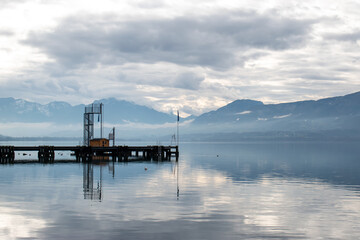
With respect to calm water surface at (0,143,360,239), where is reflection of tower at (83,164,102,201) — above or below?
above

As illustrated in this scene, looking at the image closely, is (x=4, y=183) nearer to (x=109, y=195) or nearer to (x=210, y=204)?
(x=109, y=195)

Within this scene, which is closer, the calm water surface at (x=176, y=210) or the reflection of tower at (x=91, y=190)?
the calm water surface at (x=176, y=210)

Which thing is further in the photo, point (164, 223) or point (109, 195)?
point (109, 195)

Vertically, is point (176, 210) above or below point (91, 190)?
below

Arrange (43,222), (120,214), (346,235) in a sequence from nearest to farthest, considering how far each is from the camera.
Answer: (346,235) → (43,222) → (120,214)

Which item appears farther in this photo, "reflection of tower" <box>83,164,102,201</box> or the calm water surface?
"reflection of tower" <box>83,164,102,201</box>

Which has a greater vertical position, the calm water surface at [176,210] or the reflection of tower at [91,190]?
the reflection of tower at [91,190]

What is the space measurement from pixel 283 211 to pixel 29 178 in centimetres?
3613

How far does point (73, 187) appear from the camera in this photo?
4847 cm

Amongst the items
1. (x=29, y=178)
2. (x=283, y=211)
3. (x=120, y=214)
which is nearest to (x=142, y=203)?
(x=120, y=214)

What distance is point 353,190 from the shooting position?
4788cm

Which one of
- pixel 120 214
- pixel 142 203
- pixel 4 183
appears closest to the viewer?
pixel 120 214

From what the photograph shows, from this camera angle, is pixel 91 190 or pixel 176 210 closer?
pixel 176 210

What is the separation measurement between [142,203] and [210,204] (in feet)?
18.0
